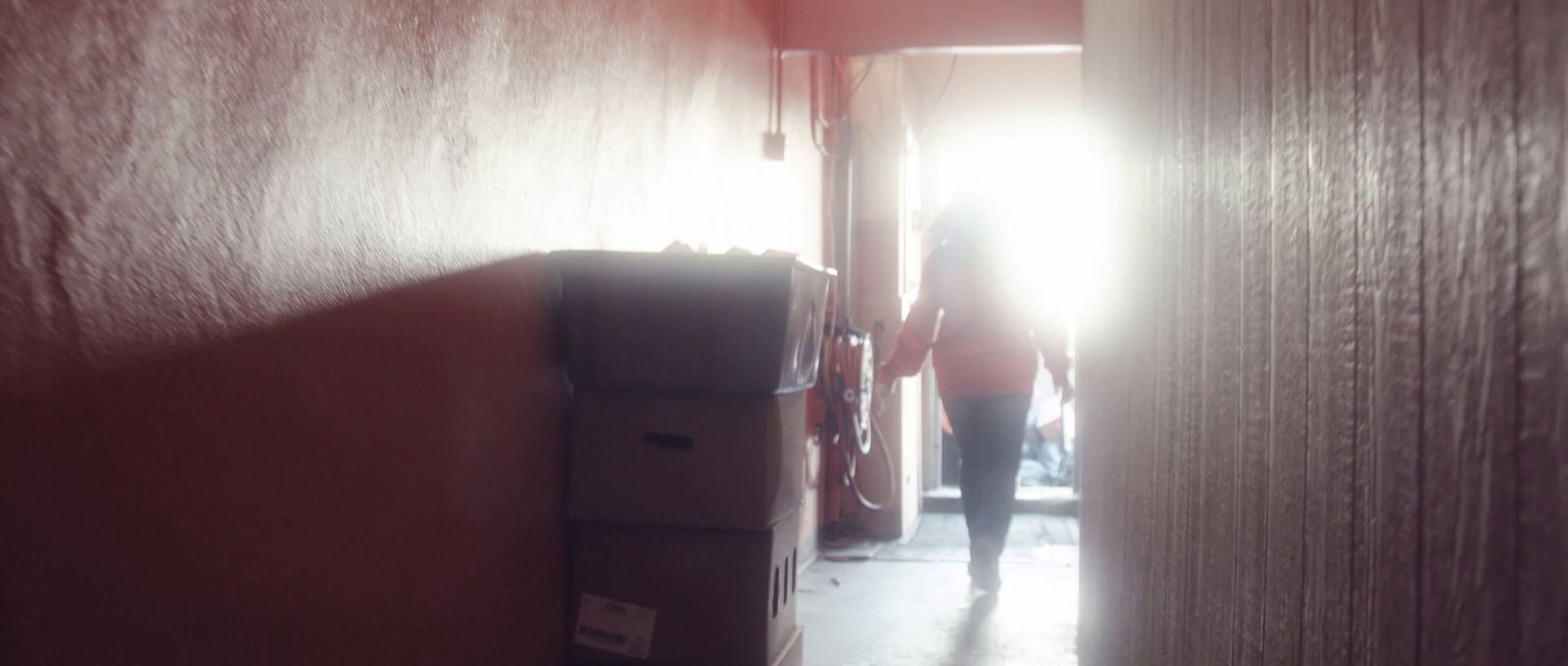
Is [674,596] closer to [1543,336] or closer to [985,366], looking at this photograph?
[985,366]

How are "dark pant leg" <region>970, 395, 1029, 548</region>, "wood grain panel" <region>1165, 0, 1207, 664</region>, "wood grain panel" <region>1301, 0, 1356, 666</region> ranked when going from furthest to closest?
"dark pant leg" <region>970, 395, 1029, 548</region>
"wood grain panel" <region>1165, 0, 1207, 664</region>
"wood grain panel" <region>1301, 0, 1356, 666</region>

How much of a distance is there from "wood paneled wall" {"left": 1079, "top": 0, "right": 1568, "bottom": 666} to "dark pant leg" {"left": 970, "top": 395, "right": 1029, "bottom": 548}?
2.67 m

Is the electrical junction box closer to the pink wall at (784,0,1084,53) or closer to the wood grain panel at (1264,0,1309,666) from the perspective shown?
the pink wall at (784,0,1084,53)

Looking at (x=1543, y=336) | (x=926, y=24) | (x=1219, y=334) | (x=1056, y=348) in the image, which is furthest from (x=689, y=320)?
(x=926, y=24)

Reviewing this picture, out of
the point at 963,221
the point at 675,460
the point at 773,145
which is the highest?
the point at 773,145

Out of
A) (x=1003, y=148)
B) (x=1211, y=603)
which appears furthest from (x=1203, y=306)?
(x=1003, y=148)

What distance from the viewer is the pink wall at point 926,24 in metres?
3.79

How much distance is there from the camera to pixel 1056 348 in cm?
356

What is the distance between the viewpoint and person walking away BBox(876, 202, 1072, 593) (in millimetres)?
3461

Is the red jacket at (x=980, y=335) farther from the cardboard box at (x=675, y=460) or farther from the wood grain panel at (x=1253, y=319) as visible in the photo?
the wood grain panel at (x=1253, y=319)

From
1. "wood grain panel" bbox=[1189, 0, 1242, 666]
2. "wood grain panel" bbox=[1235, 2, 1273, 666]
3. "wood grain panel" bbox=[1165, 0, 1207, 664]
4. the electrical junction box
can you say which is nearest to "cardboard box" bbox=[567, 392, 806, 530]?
"wood grain panel" bbox=[1165, 0, 1207, 664]

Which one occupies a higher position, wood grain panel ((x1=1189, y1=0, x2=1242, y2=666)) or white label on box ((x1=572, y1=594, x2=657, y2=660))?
wood grain panel ((x1=1189, y1=0, x2=1242, y2=666))

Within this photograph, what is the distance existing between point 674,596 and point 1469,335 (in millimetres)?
1849

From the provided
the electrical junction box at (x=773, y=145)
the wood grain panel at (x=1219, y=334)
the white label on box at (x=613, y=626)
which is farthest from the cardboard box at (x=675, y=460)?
the electrical junction box at (x=773, y=145)
